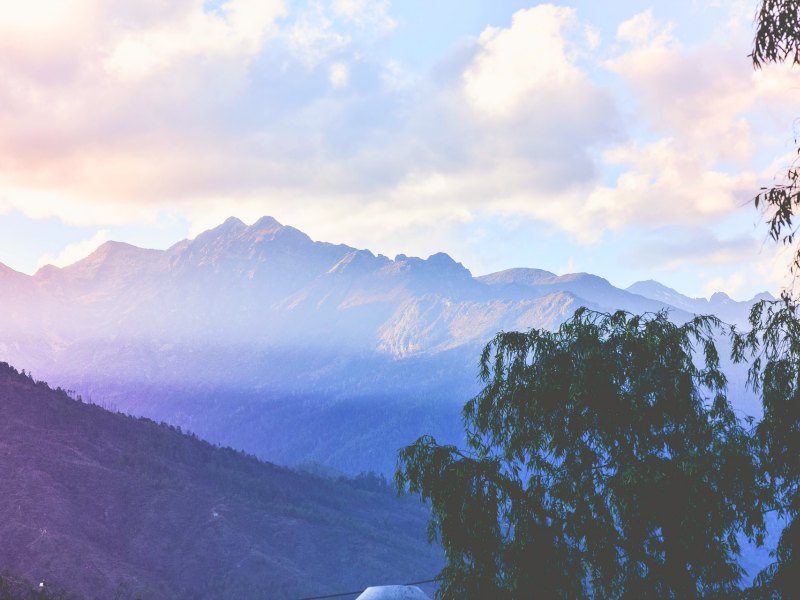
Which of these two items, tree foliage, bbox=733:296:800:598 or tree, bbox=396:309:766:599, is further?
tree, bbox=396:309:766:599

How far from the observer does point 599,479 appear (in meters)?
24.1

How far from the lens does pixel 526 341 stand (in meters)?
26.2

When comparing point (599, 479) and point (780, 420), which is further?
point (599, 479)

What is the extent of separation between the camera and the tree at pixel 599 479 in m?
22.6

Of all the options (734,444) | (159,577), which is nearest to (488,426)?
(734,444)

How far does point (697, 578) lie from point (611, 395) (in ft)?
17.7

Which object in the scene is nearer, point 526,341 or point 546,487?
point 546,487

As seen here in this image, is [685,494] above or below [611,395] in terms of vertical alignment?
below

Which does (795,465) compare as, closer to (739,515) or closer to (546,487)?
(739,515)

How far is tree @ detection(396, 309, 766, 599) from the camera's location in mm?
22594

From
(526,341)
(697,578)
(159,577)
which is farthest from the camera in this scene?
(159,577)

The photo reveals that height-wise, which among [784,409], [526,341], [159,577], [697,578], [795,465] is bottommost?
[159,577]

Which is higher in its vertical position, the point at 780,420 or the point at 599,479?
the point at 780,420

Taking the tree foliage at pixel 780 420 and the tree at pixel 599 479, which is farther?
the tree at pixel 599 479
